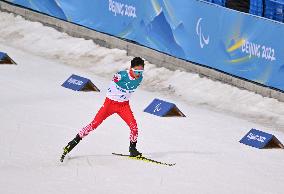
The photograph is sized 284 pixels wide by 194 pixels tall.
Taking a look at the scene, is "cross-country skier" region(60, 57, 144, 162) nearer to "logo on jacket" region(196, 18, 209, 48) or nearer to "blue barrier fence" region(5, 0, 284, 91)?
"blue barrier fence" region(5, 0, 284, 91)

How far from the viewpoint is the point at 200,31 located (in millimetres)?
22703

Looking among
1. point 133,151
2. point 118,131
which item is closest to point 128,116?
point 133,151

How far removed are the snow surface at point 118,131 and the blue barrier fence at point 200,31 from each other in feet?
1.71

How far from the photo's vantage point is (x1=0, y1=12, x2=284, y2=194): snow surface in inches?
584

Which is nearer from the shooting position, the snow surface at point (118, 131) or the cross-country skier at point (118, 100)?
the snow surface at point (118, 131)

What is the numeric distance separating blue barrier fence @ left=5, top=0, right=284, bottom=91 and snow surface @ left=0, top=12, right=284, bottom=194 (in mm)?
520

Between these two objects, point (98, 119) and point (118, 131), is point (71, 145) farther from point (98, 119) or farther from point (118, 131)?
point (118, 131)

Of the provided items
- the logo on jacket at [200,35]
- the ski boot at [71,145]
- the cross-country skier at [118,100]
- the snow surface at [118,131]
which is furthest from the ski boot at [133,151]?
the logo on jacket at [200,35]

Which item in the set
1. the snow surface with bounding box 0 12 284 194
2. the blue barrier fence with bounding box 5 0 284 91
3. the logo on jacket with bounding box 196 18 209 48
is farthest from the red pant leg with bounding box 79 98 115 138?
the logo on jacket with bounding box 196 18 209 48

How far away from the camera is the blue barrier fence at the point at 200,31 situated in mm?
20766

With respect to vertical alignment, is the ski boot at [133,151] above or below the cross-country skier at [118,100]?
below

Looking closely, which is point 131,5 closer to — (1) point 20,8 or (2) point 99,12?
(2) point 99,12

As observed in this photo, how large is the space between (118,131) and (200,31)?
5.07m

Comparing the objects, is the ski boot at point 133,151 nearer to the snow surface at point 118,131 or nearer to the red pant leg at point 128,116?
the snow surface at point 118,131
